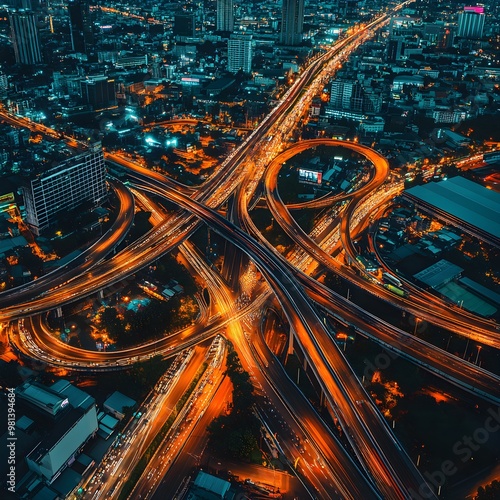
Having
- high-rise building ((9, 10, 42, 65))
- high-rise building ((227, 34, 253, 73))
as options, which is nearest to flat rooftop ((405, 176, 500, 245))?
high-rise building ((227, 34, 253, 73))

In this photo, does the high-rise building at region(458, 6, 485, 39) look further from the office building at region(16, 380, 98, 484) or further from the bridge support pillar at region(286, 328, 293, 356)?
the office building at region(16, 380, 98, 484)

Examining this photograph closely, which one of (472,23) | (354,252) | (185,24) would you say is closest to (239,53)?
(185,24)

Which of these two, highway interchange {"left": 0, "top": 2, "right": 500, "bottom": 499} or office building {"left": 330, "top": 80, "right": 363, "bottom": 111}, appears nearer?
highway interchange {"left": 0, "top": 2, "right": 500, "bottom": 499}

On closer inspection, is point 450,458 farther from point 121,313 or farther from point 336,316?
point 121,313

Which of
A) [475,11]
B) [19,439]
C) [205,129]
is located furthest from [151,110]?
[475,11]

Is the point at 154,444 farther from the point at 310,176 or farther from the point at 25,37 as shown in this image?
the point at 25,37
